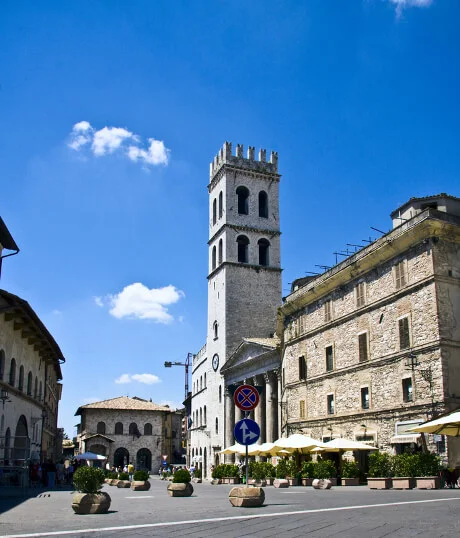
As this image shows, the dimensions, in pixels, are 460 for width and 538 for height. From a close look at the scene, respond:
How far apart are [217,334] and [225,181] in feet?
50.7

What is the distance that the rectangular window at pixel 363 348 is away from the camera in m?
30.0

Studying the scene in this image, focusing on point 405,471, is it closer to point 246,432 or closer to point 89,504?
point 246,432

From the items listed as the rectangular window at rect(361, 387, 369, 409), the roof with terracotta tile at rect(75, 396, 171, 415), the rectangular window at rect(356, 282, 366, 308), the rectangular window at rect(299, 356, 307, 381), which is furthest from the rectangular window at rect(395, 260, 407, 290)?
the roof with terracotta tile at rect(75, 396, 171, 415)

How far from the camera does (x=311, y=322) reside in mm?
36156

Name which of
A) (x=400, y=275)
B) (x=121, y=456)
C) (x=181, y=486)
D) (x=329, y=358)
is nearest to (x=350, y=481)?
(x=329, y=358)

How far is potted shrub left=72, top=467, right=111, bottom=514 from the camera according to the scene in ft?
42.4

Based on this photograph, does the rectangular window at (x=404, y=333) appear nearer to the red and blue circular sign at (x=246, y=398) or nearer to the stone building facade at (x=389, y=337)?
the stone building facade at (x=389, y=337)

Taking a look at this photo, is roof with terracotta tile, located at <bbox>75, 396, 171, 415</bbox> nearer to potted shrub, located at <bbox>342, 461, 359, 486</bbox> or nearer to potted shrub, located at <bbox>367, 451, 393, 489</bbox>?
potted shrub, located at <bbox>342, 461, 359, 486</bbox>

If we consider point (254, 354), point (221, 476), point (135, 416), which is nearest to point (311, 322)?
point (221, 476)

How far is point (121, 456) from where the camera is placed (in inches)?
2876

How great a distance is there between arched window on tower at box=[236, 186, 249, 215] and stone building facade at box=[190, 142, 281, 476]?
0.34 ft

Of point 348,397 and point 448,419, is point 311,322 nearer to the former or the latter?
point 348,397

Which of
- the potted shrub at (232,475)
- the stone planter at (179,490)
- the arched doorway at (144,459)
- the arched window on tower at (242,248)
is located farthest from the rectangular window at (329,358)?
the arched doorway at (144,459)

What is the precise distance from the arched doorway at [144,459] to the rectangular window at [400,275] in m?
53.2
